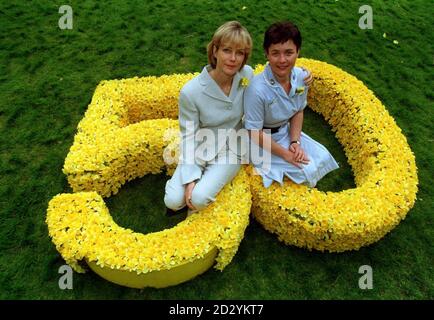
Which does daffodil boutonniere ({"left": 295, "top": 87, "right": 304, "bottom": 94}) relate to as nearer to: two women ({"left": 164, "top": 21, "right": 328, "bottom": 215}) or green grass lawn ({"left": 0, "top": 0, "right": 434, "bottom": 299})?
two women ({"left": 164, "top": 21, "right": 328, "bottom": 215})

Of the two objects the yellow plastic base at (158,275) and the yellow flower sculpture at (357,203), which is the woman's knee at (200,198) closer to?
the yellow plastic base at (158,275)

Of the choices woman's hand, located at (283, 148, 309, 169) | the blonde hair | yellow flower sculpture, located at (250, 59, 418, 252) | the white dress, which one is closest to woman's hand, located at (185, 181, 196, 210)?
yellow flower sculpture, located at (250, 59, 418, 252)

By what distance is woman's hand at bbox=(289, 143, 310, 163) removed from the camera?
17.6 ft

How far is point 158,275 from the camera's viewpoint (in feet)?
15.6

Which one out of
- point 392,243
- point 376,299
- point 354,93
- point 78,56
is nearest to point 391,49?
point 354,93

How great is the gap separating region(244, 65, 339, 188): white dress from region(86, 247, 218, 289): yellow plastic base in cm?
131

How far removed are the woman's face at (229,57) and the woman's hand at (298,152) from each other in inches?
55.8

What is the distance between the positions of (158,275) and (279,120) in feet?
8.17

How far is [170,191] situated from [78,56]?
5.24 metres

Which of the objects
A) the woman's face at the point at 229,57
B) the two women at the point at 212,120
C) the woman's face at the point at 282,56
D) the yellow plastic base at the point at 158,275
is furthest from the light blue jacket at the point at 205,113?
the yellow plastic base at the point at 158,275

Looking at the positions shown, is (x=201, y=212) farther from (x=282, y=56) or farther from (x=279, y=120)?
(x=282, y=56)

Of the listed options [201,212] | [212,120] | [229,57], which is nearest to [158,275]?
[201,212]

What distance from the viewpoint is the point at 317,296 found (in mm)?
5102

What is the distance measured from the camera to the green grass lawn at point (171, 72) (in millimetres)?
5195
